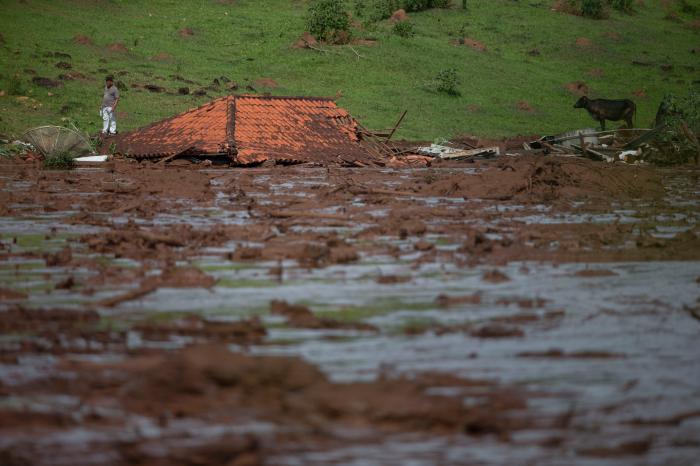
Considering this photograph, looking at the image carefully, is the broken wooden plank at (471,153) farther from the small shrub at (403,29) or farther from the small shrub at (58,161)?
the small shrub at (403,29)

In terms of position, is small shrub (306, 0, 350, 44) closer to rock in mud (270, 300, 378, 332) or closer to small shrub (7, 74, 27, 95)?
small shrub (7, 74, 27, 95)

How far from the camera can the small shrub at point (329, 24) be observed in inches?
1631

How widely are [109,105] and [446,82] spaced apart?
15.1m

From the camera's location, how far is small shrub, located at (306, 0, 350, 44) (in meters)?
41.4

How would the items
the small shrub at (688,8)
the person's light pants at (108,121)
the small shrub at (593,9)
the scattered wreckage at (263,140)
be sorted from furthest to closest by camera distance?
the small shrub at (688,8), the small shrub at (593,9), the person's light pants at (108,121), the scattered wreckage at (263,140)

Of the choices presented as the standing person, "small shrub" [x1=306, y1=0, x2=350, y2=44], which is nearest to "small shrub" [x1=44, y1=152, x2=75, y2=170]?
the standing person

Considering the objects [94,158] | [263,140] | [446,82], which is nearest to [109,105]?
[94,158]

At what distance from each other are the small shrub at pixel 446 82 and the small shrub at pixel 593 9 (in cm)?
1613

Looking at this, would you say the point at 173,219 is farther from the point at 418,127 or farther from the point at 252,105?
the point at 418,127

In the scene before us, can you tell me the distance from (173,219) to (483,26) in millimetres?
38638

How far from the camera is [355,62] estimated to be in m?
39.6

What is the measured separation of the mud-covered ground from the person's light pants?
14981mm

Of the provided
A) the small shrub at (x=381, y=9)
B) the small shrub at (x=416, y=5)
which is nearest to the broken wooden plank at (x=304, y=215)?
the small shrub at (x=381, y=9)

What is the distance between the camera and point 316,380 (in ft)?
15.5
